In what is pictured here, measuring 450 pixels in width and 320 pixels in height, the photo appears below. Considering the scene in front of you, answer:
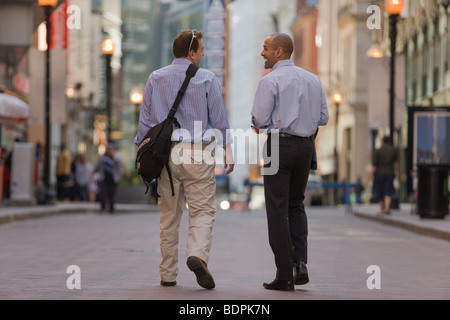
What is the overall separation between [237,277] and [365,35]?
173ft

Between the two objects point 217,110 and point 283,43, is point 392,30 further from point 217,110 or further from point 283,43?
point 217,110

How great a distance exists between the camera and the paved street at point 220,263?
29.8ft

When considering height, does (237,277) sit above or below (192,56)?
below

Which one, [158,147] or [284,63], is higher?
[284,63]

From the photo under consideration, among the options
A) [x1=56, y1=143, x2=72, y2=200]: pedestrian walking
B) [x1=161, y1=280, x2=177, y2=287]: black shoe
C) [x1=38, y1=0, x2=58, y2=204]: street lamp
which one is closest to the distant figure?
[x1=38, y1=0, x2=58, y2=204]: street lamp

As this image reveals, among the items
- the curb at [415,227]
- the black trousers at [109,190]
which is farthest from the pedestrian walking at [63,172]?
the curb at [415,227]

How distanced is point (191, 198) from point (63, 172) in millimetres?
29775

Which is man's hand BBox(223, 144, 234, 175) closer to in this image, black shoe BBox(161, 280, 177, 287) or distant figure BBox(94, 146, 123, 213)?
black shoe BBox(161, 280, 177, 287)

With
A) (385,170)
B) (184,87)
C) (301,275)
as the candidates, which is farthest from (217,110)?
(385,170)

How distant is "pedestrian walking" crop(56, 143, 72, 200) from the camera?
3794cm

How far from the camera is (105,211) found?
2997 centimetres

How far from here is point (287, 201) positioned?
903 centimetres

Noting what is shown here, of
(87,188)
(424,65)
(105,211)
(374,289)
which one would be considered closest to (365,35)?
(424,65)
